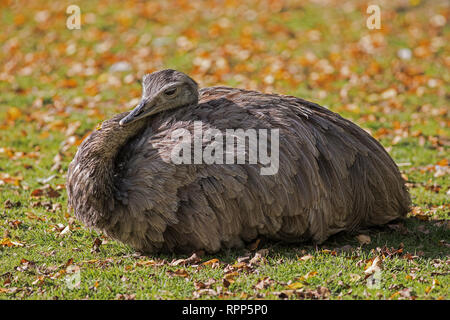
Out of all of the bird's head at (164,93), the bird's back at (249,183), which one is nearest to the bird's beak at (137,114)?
the bird's head at (164,93)

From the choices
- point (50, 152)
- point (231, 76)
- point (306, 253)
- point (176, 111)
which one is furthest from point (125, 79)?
point (306, 253)

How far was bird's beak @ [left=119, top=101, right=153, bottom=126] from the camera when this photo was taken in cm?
638

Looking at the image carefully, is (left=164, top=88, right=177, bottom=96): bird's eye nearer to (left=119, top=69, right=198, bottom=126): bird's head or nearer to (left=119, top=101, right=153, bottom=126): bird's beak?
(left=119, top=69, right=198, bottom=126): bird's head

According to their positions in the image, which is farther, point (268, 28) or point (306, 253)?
point (268, 28)

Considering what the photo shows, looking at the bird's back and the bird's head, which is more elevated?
the bird's head

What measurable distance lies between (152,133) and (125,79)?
7.03 metres

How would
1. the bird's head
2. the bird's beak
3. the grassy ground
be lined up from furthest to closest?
the bird's head, the bird's beak, the grassy ground

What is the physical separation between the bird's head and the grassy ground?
1.37 meters

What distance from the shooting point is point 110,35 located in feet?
52.1

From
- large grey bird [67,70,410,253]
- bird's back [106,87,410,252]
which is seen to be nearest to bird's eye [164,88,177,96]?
large grey bird [67,70,410,253]

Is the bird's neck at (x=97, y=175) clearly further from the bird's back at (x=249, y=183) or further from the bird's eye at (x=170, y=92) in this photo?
the bird's eye at (x=170, y=92)

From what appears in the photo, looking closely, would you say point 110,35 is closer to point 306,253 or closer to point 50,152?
point 50,152

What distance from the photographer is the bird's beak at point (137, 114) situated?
6379mm

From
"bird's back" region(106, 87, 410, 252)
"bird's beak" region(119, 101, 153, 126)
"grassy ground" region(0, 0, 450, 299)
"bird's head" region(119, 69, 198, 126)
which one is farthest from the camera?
"bird's head" region(119, 69, 198, 126)
